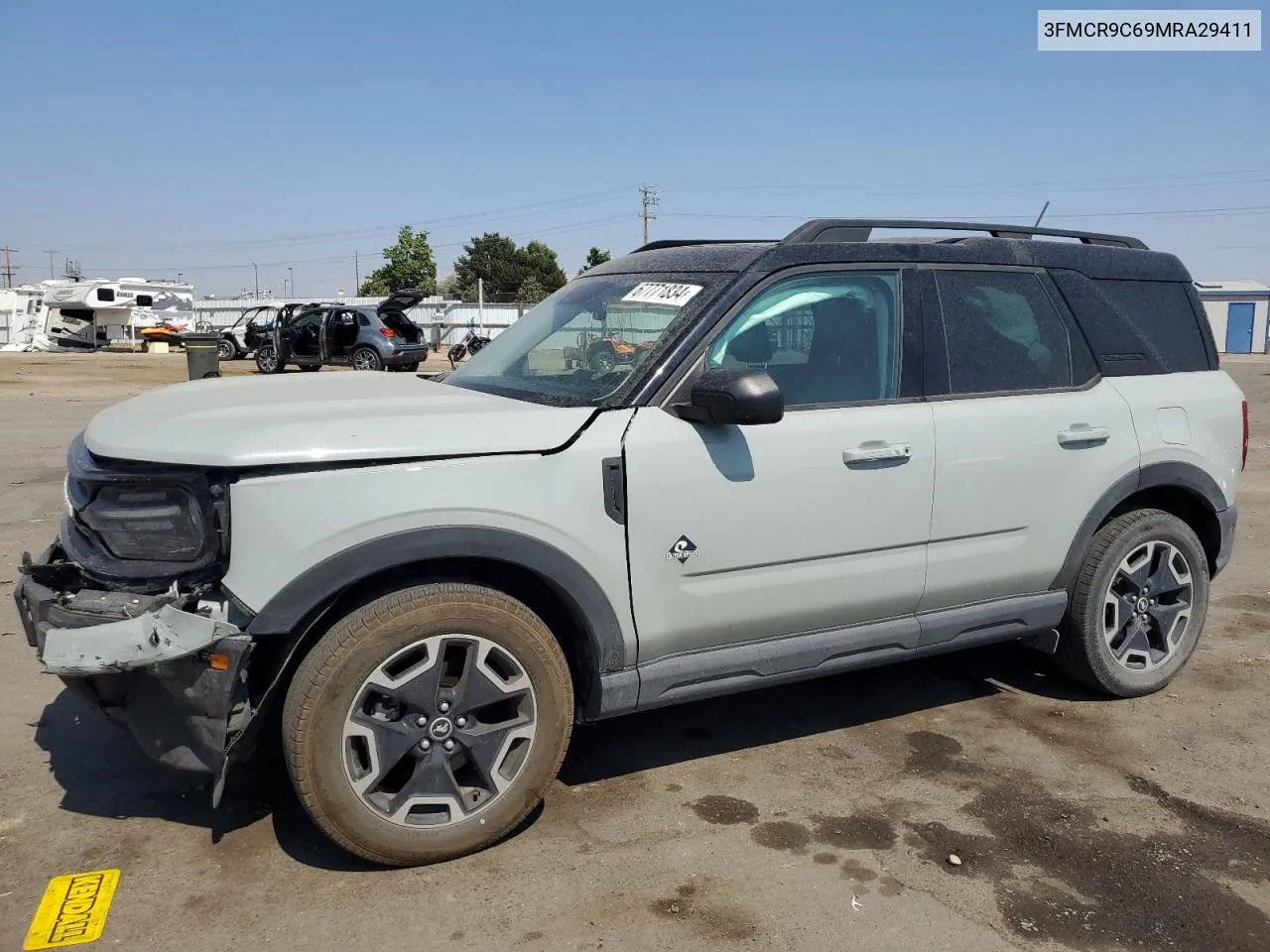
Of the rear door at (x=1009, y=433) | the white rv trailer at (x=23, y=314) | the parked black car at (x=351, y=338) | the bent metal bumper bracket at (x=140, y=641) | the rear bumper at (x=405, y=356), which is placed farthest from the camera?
the white rv trailer at (x=23, y=314)

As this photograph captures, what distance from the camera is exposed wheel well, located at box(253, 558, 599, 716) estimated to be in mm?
2910

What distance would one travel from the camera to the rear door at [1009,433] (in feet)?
12.3

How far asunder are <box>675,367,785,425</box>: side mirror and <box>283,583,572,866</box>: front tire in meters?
0.85

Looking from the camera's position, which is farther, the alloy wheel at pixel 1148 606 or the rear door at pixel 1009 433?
the alloy wheel at pixel 1148 606

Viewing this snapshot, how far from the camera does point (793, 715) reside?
428 cm

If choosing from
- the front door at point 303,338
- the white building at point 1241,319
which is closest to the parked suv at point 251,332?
the front door at point 303,338

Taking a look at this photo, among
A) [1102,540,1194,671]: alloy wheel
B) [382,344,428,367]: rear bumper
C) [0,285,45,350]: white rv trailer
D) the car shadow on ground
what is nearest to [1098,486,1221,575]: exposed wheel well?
[1102,540,1194,671]: alloy wheel

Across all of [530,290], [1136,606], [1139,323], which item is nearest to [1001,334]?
[1139,323]

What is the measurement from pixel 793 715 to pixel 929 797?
829mm

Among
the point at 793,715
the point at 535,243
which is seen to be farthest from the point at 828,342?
the point at 535,243

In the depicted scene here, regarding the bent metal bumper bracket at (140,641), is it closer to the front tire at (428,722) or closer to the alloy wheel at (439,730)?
the front tire at (428,722)

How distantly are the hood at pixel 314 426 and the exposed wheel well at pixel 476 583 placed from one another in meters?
0.36

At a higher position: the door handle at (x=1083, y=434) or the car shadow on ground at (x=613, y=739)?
the door handle at (x=1083, y=434)

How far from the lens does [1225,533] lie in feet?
14.9
